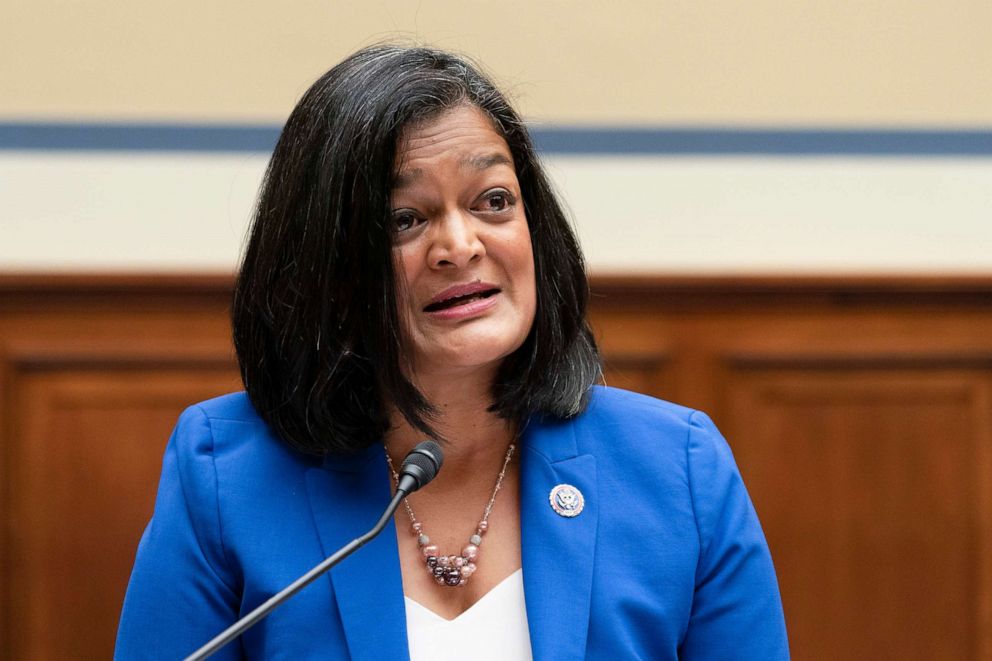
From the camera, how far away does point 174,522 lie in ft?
4.21

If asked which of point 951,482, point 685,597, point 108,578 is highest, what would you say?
point 685,597

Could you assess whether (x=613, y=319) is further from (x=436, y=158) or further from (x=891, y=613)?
(x=436, y=158)

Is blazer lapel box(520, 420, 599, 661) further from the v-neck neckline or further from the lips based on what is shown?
the lips

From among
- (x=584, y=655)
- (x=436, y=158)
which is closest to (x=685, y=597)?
(x=584, y=655)

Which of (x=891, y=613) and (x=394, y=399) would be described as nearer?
(x=394, y=399)

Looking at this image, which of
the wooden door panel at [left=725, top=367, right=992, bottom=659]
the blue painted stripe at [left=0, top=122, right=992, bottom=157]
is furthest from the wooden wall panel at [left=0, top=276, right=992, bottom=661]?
the blue painted stripe at [left=0, top=122, right=992, bottom=157]

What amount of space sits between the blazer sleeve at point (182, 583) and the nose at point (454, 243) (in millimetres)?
342

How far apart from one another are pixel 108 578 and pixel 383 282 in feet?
4.62

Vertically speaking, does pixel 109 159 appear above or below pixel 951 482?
above

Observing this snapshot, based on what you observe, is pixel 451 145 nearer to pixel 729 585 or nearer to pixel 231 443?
pixel 231 443

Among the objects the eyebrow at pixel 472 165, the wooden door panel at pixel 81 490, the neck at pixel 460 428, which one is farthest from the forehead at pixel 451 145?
the wooden door panel at pixel 81 490

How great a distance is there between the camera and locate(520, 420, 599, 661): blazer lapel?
4.07 ft

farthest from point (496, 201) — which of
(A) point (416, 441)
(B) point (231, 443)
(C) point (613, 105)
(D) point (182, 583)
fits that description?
(C) point (613, 105)

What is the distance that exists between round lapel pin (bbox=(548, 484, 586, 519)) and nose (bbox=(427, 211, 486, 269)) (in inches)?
11.0
